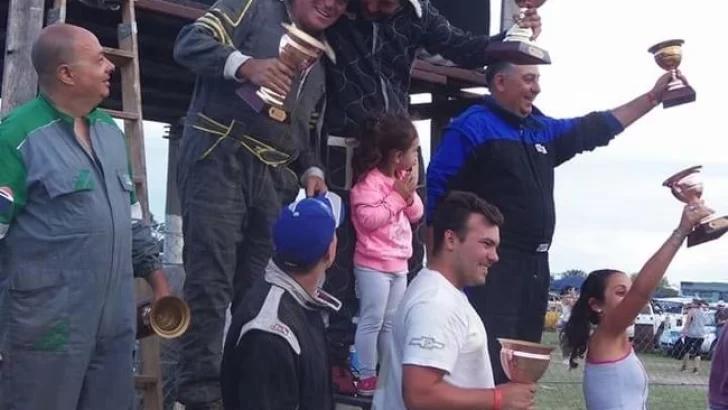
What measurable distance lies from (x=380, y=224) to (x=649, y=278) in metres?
1.29

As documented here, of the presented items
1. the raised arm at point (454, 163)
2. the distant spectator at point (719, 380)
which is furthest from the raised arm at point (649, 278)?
the raised arm at point (454, 163)

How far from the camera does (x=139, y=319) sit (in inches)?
176

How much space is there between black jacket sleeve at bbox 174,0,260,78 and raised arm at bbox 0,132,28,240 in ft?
3.39

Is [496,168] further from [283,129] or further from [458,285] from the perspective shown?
[458,285]

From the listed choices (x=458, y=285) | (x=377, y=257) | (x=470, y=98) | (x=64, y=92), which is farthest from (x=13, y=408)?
(x=470, y=98)

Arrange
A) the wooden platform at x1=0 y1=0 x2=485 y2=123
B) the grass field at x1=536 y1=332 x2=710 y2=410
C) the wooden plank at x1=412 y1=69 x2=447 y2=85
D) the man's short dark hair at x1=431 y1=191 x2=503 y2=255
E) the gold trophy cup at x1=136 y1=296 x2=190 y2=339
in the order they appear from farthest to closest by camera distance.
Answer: the grass field at x1=536 y1=332 x2=710 y2=410
the wooden plank at x1=412 y1=69 x2=447 y2=85
the wooden platform at x1=0 y1=0 x2=485 y2=123
the gold trophy cup at x1=136 y1=296 x2=190 y2=339
the man's short dark hair at x1=431 y1=191 x2=503 y2=255

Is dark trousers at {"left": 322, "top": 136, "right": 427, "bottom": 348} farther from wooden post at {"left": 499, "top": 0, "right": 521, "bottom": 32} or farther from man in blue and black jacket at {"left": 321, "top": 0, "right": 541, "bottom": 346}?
wooden post at {"left": 499, "top": 0, "right": 521, "bottom": 32}

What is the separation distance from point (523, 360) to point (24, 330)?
1753 mm

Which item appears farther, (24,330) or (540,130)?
(540,130)

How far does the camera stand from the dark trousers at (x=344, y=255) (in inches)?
220

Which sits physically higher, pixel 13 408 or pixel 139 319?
pixel 139 319

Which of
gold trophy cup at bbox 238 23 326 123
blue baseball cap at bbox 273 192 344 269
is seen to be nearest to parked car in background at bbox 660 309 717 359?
gold trophy cup at bbox 238 23 326 123

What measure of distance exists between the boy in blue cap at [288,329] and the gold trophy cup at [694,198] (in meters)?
2.04

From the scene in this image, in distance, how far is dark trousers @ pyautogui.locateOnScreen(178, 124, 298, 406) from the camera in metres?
4.88
